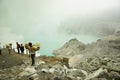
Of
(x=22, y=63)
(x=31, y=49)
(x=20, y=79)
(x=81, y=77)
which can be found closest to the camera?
(x=20, y=79)

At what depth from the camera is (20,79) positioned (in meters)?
23.6

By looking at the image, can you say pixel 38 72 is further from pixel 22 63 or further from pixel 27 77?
pixel 22 63

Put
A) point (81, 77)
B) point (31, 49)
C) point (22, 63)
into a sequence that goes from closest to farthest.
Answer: point (81, 77), point (31, 49), point (22, 63)

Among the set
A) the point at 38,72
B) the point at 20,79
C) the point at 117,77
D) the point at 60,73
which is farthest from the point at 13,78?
the point at 117,77

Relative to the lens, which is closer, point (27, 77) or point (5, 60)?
point (27, 77)

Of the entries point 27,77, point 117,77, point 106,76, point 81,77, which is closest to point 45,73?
point 27,77

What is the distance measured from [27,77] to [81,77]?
637cm

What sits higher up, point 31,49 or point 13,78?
point 31,49

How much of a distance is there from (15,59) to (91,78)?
51.6 ft

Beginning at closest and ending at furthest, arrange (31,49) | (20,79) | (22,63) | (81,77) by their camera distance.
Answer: (20,79) → (81,77) → (31,49) → (22,63)

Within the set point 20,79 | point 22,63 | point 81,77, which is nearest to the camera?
point 20,79

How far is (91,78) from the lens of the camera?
939 inches

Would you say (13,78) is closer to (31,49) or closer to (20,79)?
(20,79)

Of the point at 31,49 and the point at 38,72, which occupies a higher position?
the point at 31,49
